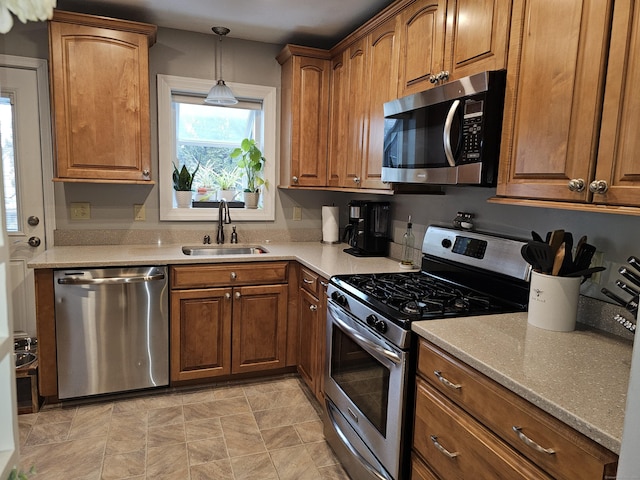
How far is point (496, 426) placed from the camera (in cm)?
126

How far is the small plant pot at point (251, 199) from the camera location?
11.4ft

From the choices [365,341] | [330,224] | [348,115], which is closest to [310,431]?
[365,341]

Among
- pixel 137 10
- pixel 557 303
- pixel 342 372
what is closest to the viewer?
pixel 557 303

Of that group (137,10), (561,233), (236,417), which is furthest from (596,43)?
(137,10)

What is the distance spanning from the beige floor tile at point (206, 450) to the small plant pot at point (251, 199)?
1.72 m

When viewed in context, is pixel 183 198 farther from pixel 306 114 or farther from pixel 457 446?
pixel 457 446

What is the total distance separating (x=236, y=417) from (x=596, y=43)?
244 centimetres

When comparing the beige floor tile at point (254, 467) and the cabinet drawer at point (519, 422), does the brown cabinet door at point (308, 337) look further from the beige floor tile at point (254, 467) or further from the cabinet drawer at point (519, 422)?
the cabinet drawer at point (519, 422)

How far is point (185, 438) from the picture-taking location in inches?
94.4

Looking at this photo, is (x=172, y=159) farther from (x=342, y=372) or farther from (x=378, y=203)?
(x=342, y=372)

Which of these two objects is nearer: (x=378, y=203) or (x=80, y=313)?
(x=80, y=313)

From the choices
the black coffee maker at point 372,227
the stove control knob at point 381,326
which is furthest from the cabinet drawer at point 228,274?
the stove control knob at point 381,326

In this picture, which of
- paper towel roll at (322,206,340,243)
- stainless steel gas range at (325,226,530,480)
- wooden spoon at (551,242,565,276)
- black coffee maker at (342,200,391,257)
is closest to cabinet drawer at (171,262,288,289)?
black coffee maker at (342,200,391,257)

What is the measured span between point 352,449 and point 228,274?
4.32 ft
